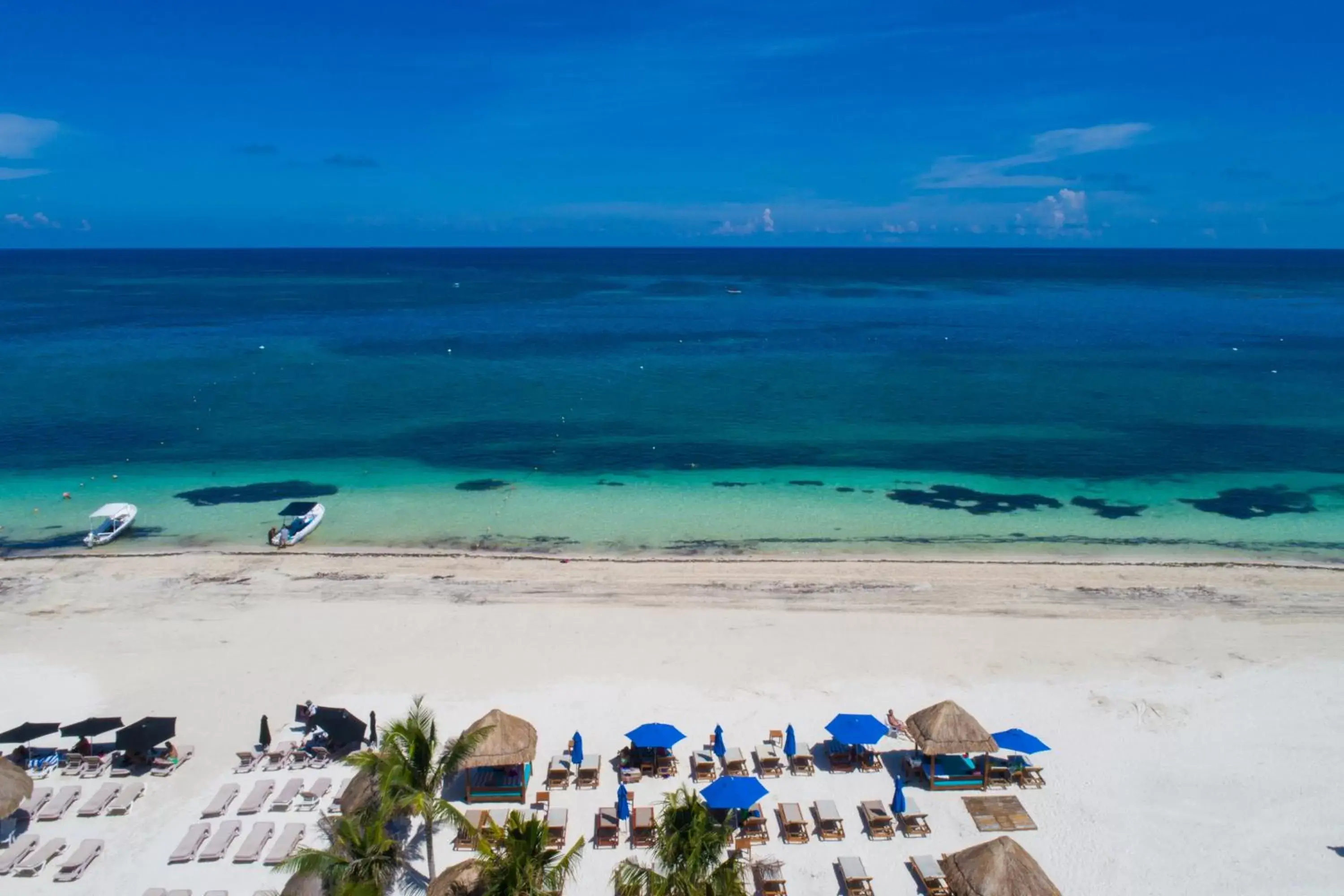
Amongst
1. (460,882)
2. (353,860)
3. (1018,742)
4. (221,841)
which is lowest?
(221,841)

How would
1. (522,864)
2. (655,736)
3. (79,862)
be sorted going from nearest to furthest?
(522,864) → (79,862) → (655,736)

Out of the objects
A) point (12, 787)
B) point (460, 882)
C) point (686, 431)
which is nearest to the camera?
point (460, 882)

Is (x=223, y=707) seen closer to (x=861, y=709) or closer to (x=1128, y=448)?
(x=861, y=709)

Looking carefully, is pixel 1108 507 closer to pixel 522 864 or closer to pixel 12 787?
pixel 522 864

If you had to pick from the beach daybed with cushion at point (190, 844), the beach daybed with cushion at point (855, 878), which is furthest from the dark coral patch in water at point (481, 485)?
the beach daybed with cushion at point (855, 878)

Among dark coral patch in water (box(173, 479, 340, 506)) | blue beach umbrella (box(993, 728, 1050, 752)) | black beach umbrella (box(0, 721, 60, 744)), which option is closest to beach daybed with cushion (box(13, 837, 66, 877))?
black beach umbrella (box(0, 721, 60, 744))

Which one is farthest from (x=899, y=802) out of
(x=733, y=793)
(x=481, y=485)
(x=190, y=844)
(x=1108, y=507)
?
(x=481, y=485)

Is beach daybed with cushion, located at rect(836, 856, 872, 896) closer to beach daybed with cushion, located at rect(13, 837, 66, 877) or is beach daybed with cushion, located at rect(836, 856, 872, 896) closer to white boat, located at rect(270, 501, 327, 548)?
beach daybed with cushion, located at rect(13, 837, 66, 877)

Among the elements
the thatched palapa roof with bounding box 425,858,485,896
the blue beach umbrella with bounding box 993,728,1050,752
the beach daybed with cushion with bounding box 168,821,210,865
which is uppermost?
the blue beach umbrella with bounding box 993,728,1050,752
